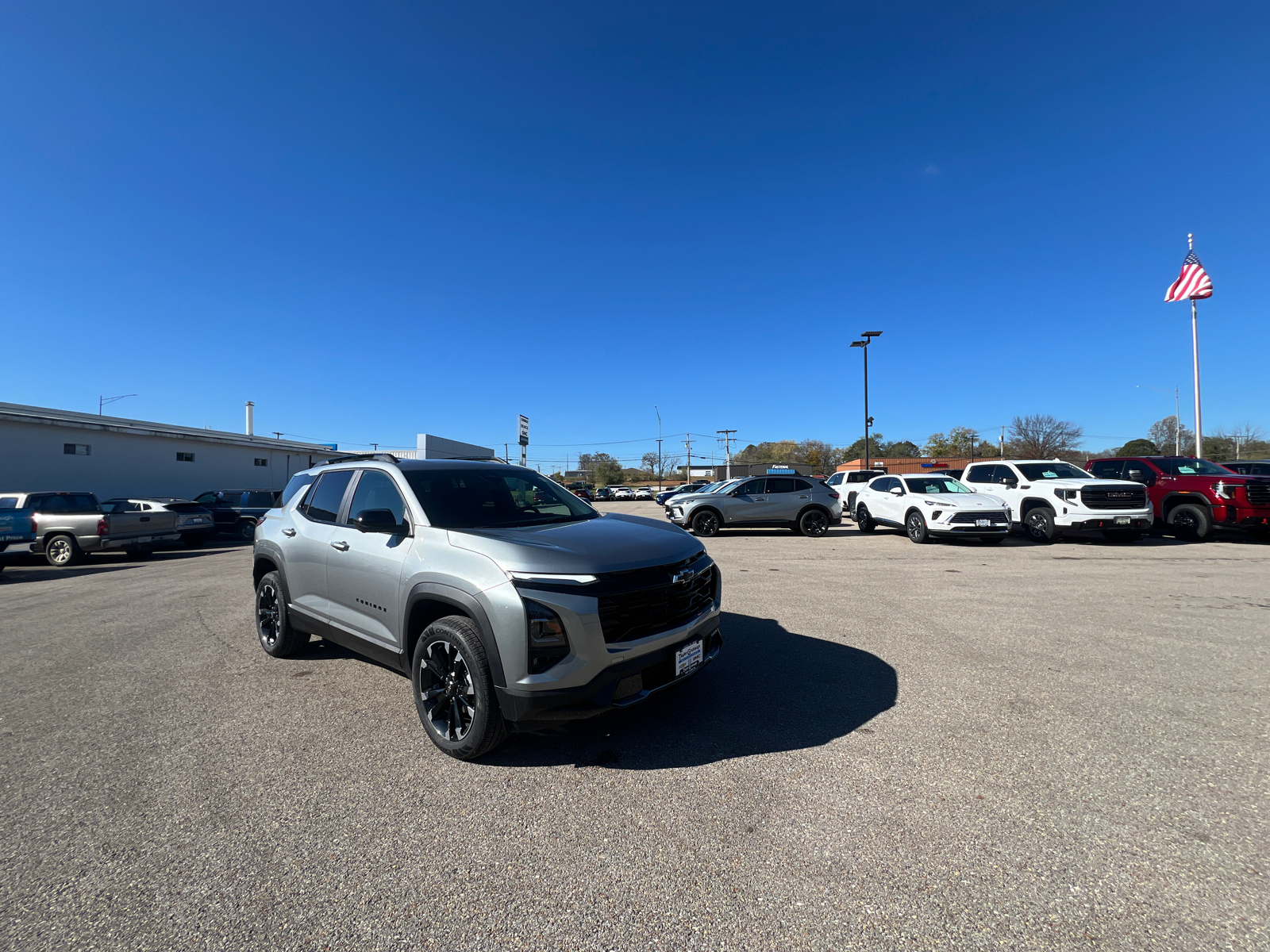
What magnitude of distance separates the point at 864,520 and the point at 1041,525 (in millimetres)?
4326

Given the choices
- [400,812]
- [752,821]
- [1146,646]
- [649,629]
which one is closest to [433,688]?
[400,812]

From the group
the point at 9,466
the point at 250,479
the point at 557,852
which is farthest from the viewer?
the point at 250,479

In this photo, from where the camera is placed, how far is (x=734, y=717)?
3.67 metres

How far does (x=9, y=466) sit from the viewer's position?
731 inches

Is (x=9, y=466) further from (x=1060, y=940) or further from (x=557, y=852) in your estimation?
(x=1060, y=940)

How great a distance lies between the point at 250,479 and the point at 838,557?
1205 inches

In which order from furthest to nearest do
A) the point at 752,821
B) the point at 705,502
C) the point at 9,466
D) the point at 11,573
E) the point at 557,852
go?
the point at 9,466 → the point at 705,502 → the point at 11,573 → the point at 752,821 → the point at 557,852

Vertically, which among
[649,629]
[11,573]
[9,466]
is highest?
[9,466]

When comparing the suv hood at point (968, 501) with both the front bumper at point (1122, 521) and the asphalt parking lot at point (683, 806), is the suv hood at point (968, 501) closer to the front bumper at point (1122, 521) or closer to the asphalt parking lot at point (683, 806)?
the front bumper at point (1122, 521)

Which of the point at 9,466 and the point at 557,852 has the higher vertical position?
the point at 9,466

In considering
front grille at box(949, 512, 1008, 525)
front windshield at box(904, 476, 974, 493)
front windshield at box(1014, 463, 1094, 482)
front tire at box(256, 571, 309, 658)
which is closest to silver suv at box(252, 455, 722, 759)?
front tire at box(256, 571, 309, 658)

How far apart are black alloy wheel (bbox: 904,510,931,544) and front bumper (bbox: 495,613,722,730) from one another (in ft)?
40.3

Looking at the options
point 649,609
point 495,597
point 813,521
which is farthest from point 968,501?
point 495,597

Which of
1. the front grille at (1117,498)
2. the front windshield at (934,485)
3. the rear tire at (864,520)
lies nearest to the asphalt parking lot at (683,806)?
the front grille at (1117,498)
